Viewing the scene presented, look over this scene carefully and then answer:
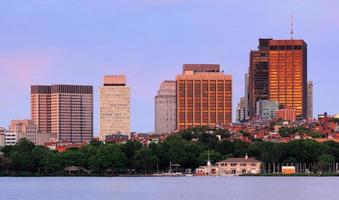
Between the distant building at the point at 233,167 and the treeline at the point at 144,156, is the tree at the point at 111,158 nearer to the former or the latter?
the treeline at the point at 144,156

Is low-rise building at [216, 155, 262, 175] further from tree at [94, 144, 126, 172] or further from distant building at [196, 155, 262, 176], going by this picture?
tree at [94, 144, 126, 172]

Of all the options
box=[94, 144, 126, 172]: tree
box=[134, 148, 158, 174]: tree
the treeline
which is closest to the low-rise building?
the treeline

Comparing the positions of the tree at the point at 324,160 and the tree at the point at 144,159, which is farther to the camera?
the tree at the point at 144,159

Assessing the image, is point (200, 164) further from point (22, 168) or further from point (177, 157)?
point (22, 168)

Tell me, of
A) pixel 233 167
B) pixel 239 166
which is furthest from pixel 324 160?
Result: pixel 233 167

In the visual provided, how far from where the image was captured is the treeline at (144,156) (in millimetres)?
155625

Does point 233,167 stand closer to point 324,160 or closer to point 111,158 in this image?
point 324,160

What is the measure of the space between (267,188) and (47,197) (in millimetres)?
24159

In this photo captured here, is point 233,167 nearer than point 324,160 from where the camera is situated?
No

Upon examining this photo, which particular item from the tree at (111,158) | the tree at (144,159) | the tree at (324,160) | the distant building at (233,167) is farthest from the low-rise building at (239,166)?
the tree at (111,158)

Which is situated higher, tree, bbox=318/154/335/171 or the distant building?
tree, bbox=318/154/335/171

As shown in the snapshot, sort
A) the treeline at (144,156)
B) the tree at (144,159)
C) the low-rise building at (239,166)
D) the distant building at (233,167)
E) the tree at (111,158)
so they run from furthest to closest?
the distant building at (233,167)
the low-rise building at (239,166)
the tree at (111,158)
the treeline at (144,156)
the tree at (144,159)

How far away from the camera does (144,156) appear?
155 m

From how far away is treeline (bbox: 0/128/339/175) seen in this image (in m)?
156
